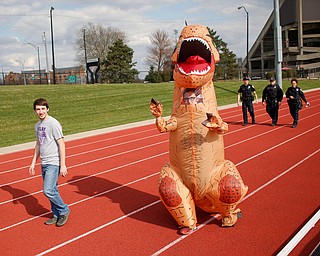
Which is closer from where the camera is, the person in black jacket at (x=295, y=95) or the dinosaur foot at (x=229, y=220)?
the dinosaur foot at (x=229, y=220)

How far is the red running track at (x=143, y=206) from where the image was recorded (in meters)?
4.09

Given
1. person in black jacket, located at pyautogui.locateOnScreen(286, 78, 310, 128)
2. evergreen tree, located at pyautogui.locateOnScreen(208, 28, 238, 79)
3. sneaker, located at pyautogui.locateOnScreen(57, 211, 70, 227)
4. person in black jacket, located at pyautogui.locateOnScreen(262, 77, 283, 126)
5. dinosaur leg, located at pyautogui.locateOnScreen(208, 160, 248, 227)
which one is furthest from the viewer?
evergreen tree, located at pyautogui.locateOnScreen(208, 28, 238, 79)

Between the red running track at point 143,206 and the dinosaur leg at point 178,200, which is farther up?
the dinosaur leg at point 178,200

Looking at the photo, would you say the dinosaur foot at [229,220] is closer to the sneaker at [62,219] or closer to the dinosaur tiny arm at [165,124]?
the dinosaur tiny arm at [165,124]

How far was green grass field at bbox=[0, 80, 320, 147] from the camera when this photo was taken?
15148mm

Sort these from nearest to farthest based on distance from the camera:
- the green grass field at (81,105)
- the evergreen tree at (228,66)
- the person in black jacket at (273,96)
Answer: the person in black jacket at (273,96) → the green grass field at (81,105) → the evergreen tree at (228,66)

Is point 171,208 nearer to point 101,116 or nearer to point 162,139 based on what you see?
point 162,139

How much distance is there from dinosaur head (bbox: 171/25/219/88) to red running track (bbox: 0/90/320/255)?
6.07 feet

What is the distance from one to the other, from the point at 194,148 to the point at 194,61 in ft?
3.40

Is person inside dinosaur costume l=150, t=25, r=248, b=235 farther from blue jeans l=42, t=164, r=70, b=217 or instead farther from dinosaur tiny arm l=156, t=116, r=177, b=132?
blue jeans l=42, t=164, r=70, b=217

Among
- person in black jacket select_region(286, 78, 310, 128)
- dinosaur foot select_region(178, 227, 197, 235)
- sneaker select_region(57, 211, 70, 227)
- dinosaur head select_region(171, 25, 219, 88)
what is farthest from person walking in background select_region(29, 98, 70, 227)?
person in black jacket select_region(286, 78, 310, 128)

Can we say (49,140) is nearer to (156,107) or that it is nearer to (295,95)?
(156,107)

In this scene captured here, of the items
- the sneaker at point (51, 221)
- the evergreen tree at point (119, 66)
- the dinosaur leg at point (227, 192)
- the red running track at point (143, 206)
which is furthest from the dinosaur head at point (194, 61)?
the evergreen tree at point (119, 66)

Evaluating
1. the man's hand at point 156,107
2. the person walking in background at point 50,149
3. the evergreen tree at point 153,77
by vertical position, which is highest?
the evergreen tree at point 153,77
